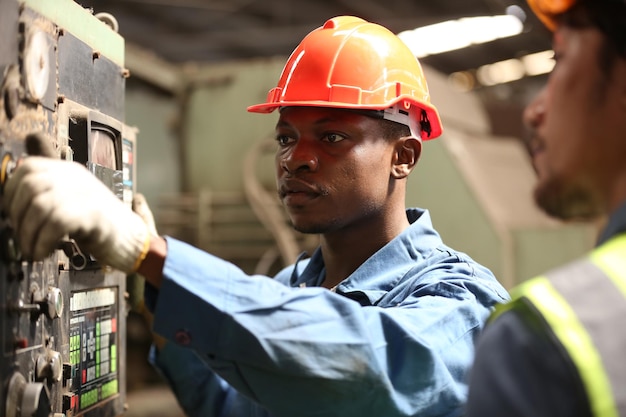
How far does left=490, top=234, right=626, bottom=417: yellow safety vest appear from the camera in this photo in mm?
689

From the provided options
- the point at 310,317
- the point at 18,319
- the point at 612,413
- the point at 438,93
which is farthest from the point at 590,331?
the point at 438,93

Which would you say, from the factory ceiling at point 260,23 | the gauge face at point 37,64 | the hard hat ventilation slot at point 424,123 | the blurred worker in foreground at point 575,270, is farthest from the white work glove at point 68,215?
the factory ceiling at point 260,23

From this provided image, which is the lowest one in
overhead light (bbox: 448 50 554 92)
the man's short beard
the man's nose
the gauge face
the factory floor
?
the factory floor

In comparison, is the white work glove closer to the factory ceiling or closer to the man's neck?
the man's neck

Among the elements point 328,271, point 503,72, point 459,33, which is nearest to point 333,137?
point 328,271

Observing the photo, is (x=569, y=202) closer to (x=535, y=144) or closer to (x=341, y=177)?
(x=535, y=144)

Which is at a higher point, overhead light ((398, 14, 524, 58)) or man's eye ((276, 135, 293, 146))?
overhead light ((398, 14, 524, 58))

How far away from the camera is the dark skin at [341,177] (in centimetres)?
150

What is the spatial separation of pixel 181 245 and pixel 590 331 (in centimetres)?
56

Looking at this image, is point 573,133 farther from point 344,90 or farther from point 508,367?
point 344,90

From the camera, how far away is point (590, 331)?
72 cm

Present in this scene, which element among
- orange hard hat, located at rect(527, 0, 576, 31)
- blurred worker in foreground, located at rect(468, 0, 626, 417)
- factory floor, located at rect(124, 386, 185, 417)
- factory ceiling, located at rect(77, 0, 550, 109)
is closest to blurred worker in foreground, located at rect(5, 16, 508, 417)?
blurred worker in foreground, located at rect(468, 0, 626, 417)

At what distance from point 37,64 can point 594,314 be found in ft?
2.93

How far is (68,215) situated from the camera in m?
0.91
